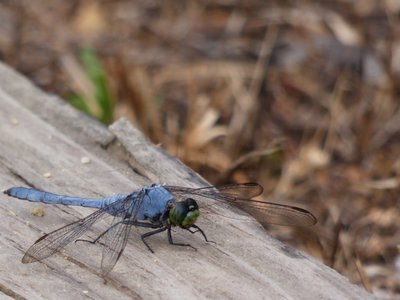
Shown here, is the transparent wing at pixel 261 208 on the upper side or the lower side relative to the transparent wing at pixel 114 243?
upper

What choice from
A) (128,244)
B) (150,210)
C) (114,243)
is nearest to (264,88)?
(150,210)

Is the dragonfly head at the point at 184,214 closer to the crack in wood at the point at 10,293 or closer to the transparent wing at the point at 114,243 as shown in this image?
the transparent wing at the point at 114,243

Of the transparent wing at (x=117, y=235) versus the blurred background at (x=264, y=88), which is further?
the blurred background at (x=264, y=88)

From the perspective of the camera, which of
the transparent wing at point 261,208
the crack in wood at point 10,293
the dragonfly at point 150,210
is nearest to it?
the crack in wood at point 10,293

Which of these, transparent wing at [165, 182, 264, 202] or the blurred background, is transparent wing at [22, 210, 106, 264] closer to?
transparent wing at [165, 182, 264, 202]

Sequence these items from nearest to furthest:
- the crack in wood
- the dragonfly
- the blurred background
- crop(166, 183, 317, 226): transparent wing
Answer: the crack in wood
the dragonfly
crop(166, 183, 317, 226): transparent wing
the blurred background

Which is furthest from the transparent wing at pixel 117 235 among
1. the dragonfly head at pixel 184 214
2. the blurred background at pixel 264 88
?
the blurred background at pixel 264 88

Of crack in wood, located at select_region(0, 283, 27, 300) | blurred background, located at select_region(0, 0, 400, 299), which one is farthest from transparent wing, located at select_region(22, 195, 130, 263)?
blurred background, located at select_region(0, 0, 400, 299)

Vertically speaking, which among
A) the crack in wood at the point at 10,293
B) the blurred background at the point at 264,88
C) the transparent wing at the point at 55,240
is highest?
the transparent wing at the point at 55,240
